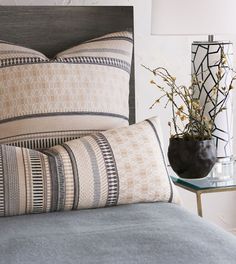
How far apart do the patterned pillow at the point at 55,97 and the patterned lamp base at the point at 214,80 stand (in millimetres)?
348

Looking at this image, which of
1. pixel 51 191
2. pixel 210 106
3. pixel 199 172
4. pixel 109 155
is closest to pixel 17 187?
pixel 51 191

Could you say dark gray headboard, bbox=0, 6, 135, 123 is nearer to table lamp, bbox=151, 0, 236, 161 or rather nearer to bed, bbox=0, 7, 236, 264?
table lamp, bbox=151, 0, 236, 161

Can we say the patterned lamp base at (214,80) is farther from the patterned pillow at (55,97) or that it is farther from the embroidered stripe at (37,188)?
the embroidered stripe at (37,188)

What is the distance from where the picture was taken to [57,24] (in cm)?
247

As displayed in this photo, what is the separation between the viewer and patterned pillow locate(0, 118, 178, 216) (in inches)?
71.4

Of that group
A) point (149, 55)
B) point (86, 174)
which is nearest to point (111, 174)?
point (86, 174)

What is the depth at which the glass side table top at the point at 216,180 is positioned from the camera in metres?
2.27

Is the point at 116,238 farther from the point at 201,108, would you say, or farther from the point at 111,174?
the point at 201,108

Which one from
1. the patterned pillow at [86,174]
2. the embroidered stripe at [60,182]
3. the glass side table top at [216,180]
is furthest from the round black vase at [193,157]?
the embroidered stripe at [60,182]

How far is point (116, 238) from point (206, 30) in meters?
1.01

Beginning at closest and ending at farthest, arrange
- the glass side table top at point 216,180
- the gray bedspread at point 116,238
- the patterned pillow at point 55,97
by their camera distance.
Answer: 1. the gray bedspread at point 116,238
2. the patterned pillow at point 55,97
3. the glass side table top at point 216,180

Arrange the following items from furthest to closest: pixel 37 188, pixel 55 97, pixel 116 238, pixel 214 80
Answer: pixel 214 80
pixel 55 97
pixel 37 188
pixel 116 238

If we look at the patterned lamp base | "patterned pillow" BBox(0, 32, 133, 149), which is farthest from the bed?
the patterned lamp base

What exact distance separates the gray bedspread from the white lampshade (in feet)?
2.44
